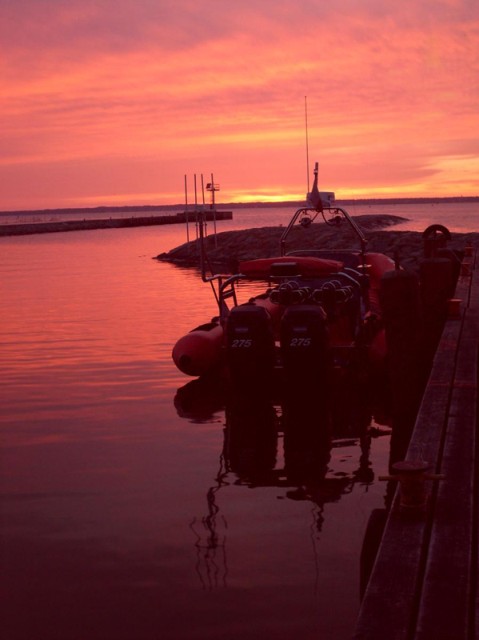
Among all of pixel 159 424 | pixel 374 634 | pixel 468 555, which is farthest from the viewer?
pixel 159 424

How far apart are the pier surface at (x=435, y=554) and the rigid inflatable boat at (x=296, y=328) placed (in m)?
3.47

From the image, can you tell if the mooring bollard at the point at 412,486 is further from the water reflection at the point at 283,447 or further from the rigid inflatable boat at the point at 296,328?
the rigid inflatable boat at the point at 296,328

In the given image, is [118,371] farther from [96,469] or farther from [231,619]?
[231,619]

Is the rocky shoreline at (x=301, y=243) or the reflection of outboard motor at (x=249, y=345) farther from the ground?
the reflection of outboard motor at (x=249, y=345)

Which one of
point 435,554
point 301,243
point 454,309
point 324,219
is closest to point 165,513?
point 435,554

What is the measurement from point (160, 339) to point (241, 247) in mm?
28960

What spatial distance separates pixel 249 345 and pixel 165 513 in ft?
12.3

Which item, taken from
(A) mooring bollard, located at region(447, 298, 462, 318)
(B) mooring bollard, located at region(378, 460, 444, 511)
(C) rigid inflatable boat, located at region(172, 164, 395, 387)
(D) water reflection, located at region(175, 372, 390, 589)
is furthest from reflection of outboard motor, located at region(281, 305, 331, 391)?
(B) mooring bollard, located at region(378, 460, 444, 511)

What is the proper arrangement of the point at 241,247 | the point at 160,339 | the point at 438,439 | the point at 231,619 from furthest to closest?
the point at 241,247 < the point at 160,339 < the point at 438,439 < the point at 231,619

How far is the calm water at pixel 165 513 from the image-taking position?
18.2 feet

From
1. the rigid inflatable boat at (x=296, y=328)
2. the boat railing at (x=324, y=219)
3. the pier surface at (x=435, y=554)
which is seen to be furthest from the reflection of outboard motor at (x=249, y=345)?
the pier surface at (x=435, y=554)

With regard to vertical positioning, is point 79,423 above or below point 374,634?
below

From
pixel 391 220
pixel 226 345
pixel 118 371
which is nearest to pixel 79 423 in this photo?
pixel 226 345

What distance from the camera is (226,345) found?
11.0 metres
